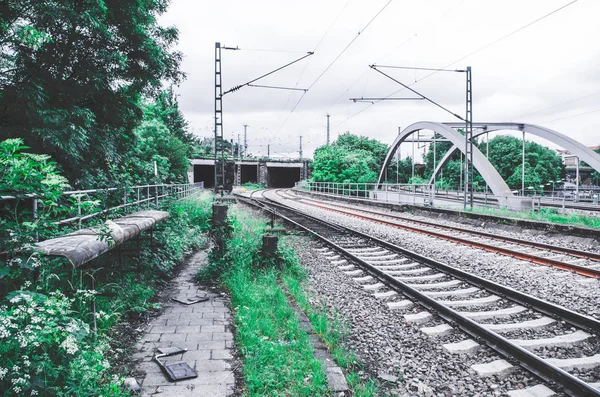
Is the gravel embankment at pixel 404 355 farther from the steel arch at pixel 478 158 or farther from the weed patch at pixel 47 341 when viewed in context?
the steel arch at pixel 478 158

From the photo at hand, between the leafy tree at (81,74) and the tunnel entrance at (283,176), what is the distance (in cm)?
5748

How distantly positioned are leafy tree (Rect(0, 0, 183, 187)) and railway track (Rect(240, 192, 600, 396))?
25.6 ft

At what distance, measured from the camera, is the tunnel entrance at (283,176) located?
7244cm

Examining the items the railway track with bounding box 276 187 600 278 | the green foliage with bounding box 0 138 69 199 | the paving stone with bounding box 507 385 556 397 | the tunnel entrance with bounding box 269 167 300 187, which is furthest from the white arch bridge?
the tunnel entrance with bounding box 269 167 300 187

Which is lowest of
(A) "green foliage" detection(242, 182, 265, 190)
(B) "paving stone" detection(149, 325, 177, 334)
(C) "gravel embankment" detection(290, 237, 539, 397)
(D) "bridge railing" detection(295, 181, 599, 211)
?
(C) "gravel embankment" detection(290, 237, 539, 397)

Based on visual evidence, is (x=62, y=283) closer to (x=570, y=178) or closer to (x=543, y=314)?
(x=543, y=314)

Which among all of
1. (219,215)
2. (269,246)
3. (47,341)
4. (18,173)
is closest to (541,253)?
(269,246)

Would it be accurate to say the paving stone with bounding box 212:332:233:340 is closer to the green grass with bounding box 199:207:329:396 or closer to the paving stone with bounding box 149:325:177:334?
the green grass with bounding box 199:207:329:396

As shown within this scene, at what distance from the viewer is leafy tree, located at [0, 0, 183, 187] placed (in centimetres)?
934

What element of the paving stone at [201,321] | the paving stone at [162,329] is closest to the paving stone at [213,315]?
the paving stone at [201,321]

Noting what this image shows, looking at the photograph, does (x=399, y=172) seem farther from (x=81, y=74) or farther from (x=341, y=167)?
(x=81, y=74)

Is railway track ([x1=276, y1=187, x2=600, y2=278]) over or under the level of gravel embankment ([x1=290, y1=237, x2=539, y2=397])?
over

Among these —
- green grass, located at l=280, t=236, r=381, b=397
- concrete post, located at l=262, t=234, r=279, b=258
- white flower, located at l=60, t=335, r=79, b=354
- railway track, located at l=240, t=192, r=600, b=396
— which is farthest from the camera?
concrete post, located at l=262, t=234, r=279, b=258

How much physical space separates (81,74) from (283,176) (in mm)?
64809
